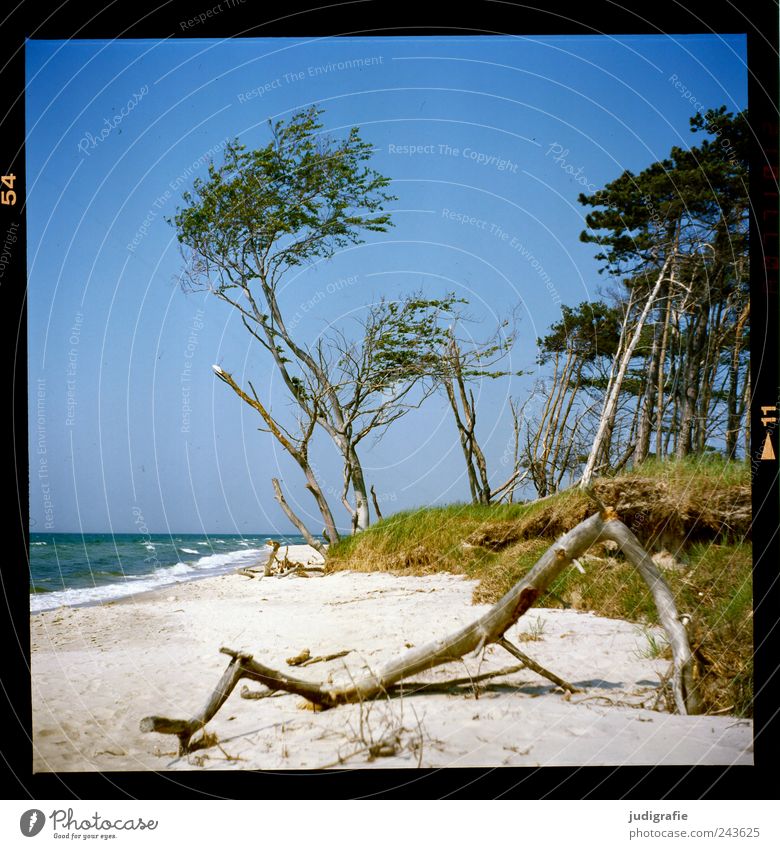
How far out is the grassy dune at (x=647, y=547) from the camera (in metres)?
4.37

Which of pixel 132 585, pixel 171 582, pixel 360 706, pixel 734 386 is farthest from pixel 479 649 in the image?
pixel 132 585

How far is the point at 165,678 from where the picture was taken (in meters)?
4.91

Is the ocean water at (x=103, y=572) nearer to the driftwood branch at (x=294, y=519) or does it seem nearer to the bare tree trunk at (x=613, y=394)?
the driftwood branch at (x=294, y=519)

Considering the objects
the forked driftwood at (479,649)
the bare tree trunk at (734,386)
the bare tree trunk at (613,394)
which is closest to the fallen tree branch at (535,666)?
the forked driftwood at (479,649)

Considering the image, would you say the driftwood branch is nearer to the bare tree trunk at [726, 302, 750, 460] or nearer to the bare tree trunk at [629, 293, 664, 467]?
the bare tree trunk at [629, 293, 664, 467]

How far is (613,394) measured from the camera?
8438mm

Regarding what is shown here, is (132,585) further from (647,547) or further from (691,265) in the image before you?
(691,265)

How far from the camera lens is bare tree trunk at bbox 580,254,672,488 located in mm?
7801

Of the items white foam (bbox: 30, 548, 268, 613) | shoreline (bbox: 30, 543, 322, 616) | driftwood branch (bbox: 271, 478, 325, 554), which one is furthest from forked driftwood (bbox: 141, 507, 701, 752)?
driftwood branch (bbox: 271, 478, 325, 554)

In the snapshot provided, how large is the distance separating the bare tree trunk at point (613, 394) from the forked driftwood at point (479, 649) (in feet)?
11.0

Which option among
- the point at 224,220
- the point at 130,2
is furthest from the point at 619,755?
the point at 224,220

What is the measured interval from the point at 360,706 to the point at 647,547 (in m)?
3.57

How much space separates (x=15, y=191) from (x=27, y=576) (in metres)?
2.41
